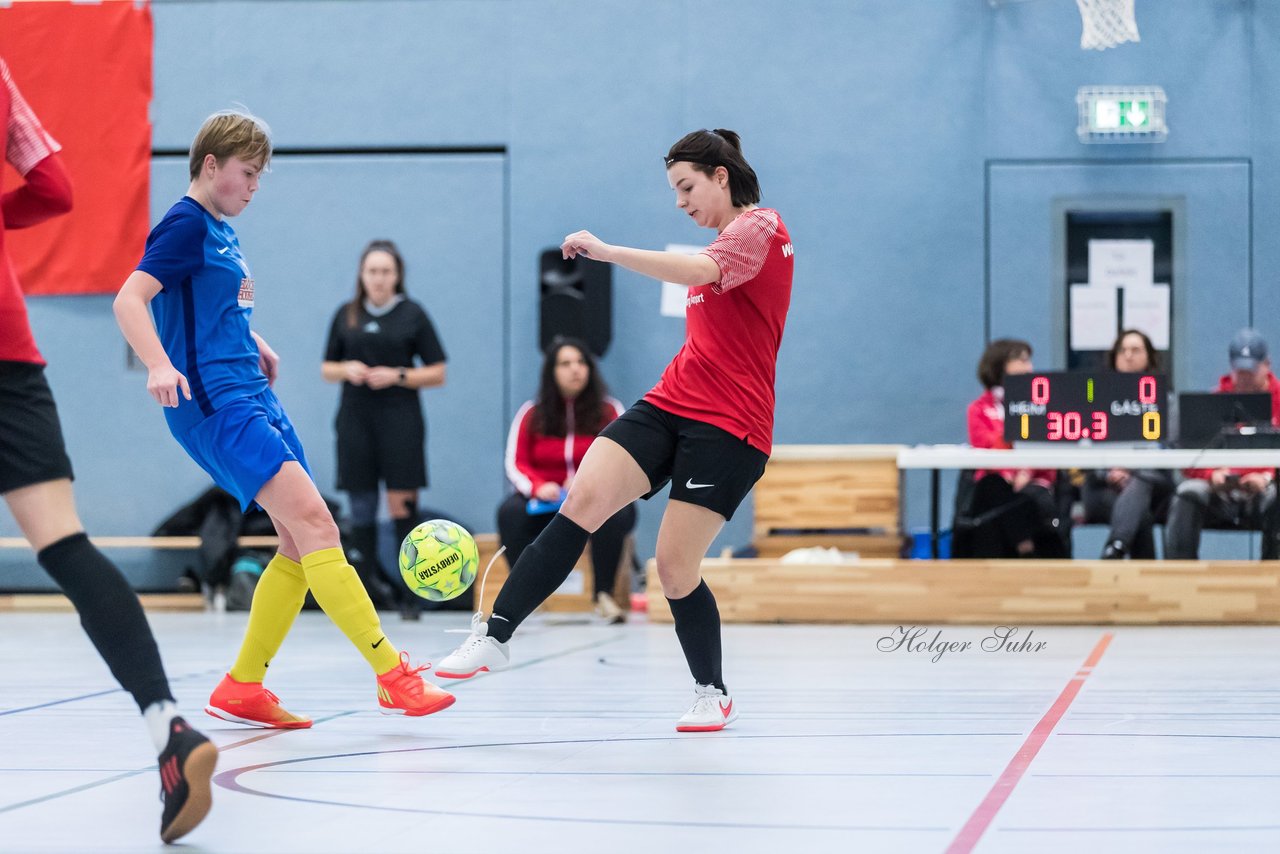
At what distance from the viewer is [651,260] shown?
3385mm

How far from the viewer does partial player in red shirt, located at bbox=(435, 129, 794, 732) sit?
3.73m

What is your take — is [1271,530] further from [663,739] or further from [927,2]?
[663,739]

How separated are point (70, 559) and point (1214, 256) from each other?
8.42 m

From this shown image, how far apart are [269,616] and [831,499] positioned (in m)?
4.66

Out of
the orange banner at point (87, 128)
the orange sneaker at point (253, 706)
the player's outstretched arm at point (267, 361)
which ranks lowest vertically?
the orange sneaker at point (253, 706)

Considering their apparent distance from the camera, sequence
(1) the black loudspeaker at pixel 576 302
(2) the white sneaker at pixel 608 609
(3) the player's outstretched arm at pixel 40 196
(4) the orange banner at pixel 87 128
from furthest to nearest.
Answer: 1. (4) the orange banner at pixel 87 128
2. (1) the black loudspeaker at pixel 576 302
3. (2) the white sneaker at pixel 608 609
4. (3) the player's outstretched arm at pixel 40 196

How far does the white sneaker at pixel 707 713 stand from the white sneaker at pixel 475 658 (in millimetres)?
488

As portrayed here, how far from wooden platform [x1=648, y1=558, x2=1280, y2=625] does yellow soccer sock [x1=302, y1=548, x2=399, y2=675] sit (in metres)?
Answer: 3.94

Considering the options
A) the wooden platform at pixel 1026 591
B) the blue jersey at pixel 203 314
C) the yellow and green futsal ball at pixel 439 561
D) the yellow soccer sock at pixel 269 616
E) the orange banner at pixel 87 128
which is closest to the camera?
the blue jersey at pixel 203 314

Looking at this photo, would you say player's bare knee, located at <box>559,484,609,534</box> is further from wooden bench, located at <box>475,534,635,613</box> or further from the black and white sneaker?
wooden bench, located at <box>475,534,635,613</box>

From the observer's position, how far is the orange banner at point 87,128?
32.4 feet

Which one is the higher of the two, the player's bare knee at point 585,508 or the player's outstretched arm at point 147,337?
the player's outstretched arm at point 147,337

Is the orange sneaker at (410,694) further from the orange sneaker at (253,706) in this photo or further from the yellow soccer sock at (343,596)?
the orange sneaker at (253,706)

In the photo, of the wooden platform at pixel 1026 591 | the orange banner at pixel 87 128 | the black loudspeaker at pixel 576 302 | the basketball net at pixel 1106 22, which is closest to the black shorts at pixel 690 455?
the wooden platform at pixel 1026 591
